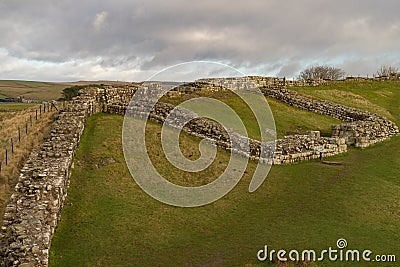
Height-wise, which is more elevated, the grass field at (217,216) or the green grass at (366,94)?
the green grass at (366,94)

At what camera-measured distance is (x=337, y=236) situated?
14.8 m

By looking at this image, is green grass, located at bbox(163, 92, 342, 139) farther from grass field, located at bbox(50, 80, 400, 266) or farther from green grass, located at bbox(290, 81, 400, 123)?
green grass, located at bbox(290, 81, 400, 123)

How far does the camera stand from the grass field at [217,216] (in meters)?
14.0

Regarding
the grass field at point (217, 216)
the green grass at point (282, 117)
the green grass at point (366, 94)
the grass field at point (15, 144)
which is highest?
the green grass at point (366, 94)

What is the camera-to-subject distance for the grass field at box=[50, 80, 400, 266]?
1404 cm

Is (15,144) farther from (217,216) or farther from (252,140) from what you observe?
(252,140)

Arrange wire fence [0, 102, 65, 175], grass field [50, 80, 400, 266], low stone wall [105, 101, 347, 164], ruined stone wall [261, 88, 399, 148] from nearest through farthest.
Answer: grass field [50, 80, 400, 266] → wire fence [0, 102, 65, 175] → low stone wall [105, 101, 347, 164] → ruined stone wall [261, 88, 399, 148]

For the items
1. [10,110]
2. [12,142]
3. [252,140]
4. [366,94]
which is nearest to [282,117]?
[252,140]

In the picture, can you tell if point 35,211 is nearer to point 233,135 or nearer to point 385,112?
point 233,135

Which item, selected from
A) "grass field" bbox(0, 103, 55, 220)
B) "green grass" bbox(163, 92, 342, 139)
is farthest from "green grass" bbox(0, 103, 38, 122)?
"green grass" bbox(163, 92, 342, 139)

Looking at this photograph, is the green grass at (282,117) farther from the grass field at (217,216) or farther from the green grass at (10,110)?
the green grass at (10,110)

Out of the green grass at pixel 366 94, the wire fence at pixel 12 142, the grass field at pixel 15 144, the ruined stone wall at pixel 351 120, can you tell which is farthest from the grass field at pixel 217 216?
the green grass at pixel 366 94

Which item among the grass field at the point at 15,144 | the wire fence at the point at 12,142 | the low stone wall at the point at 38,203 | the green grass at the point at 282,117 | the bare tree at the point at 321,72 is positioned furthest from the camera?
the bare tree at the point at 321,72

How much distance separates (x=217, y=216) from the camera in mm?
17250
